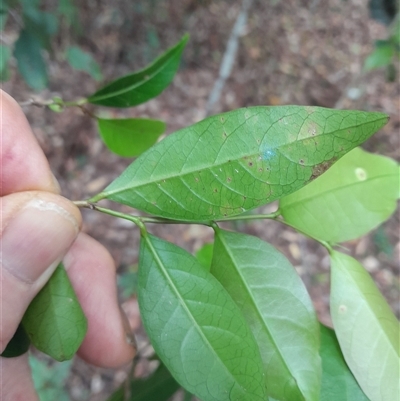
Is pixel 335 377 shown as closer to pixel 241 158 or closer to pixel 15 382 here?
pixel 241 158

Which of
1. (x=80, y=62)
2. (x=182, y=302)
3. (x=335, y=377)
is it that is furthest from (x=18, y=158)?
(x=80, y=62)

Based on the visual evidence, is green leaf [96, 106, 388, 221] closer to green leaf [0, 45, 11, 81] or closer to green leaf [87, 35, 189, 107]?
green leaf [87, 35, 189, 107]

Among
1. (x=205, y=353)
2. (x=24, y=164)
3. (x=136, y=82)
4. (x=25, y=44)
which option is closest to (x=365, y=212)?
(x=205, y=353)

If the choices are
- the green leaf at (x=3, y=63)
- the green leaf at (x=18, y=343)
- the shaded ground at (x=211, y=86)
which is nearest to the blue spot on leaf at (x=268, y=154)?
the green leaf at (x=18, y=343)

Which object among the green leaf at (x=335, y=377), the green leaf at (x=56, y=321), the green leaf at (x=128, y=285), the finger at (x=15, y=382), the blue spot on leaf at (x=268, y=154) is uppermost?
the blue spot on leaf at (x=268, y=154)

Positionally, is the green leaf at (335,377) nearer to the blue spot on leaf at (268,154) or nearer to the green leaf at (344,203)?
the green leaf at (344,203)

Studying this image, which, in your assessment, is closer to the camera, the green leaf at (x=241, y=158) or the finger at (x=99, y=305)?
the green leaf at (x=241, y=158)

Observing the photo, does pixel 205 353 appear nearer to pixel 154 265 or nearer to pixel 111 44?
pixel 154 265
